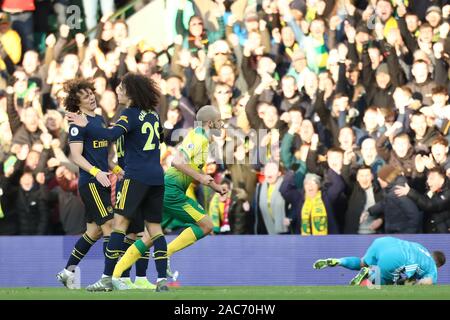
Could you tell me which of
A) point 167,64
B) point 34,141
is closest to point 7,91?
point 34,141

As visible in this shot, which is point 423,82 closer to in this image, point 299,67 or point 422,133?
point 422,133

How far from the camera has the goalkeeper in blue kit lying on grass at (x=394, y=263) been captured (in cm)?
1486

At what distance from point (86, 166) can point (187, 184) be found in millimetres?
1791

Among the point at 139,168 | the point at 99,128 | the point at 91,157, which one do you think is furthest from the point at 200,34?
the point at 139,168

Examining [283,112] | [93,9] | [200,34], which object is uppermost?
[93,9]

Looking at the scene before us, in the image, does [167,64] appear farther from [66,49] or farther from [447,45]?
[447,45]

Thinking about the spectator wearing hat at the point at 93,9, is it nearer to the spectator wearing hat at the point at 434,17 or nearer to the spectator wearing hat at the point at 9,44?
the spectator wearing hat at the point at 9,44

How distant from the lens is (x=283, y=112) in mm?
18547

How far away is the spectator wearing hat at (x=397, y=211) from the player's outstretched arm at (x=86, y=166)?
4.92 m

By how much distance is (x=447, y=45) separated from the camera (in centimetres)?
1827

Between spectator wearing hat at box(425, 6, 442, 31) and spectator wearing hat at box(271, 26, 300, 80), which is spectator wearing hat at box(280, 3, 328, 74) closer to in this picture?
spectator wearing hat at box(271, 26, 300, 80)

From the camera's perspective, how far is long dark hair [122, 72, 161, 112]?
13250 mm

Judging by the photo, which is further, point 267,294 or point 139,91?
point 267,294

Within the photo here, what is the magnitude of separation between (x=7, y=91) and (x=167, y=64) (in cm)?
264
